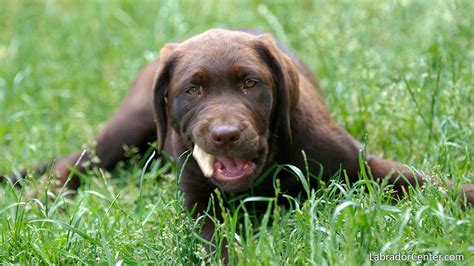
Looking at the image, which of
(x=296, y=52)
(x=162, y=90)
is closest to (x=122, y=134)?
(x=162, y=90)

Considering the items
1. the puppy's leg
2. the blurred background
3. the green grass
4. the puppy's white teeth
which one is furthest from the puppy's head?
the puppy's leg

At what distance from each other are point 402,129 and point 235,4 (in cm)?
322

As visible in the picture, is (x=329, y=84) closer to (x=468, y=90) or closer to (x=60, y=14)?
(x=468, y=90)

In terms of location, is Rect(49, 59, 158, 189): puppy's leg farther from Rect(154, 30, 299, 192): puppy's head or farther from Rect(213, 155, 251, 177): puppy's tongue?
Rect(213, 155, 251, 177): puppy's tongue

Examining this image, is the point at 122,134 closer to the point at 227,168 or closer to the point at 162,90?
the point at 162,90

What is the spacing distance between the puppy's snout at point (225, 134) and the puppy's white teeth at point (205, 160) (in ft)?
0.92

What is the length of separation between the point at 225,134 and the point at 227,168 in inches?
13.6

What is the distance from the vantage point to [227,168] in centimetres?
429

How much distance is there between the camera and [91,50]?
25.6 feet

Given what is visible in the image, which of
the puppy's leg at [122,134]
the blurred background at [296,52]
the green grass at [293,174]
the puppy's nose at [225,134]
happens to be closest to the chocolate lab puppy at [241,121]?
the puppy's nose at [225,134]

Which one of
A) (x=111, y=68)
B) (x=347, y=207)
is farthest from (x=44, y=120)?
(x=347, y=207)

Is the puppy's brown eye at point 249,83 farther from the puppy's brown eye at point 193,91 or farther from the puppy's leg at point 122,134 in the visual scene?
the puppy's leg at point 122,134

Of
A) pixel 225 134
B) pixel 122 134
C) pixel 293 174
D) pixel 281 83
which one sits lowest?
pixel 122 134

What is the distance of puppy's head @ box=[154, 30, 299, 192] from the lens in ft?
13.5
